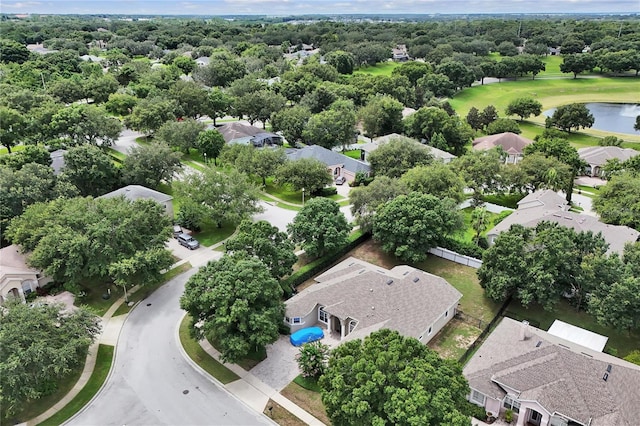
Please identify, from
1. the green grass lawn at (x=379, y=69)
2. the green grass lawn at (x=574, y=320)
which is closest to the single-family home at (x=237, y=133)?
the green grass lawn at (x=574, y=320)

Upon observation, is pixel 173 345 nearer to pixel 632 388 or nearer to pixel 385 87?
pixel 632 388

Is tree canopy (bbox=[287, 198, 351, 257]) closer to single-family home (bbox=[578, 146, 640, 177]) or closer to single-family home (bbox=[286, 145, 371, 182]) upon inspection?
single-family home (bbox=[286, 145, 371, 182])

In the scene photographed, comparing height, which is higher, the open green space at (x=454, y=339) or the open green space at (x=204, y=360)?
the open green space at (x=204, y=360)

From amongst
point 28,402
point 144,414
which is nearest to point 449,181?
point 144,414

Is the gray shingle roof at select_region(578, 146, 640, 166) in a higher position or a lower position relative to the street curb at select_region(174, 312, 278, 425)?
higher

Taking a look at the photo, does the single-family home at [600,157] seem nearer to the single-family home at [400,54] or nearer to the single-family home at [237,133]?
the single-family home at [237,133]

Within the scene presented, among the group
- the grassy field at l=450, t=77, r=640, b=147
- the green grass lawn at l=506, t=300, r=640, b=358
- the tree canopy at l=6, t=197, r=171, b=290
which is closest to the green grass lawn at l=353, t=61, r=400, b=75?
the grassy field at l=450, t=77, r=640, b=147

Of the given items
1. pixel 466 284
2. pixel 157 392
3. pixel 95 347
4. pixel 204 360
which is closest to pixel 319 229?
pixel 466 284
